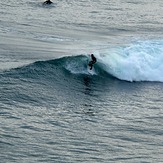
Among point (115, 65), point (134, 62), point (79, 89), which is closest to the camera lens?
point (79, 89)

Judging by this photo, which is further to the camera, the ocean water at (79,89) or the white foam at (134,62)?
the white foam at (134,62)

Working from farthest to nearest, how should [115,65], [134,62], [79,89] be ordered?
[134,62]
[115,65]
[79,89]

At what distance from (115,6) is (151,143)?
35.4 meters

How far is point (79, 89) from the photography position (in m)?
24.7

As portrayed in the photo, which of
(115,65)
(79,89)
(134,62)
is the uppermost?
(134,62)

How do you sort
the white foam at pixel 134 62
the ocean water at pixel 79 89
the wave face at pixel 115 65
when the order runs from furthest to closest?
the white foam at pixel 134 62, the wave face at pixel 115 65, the ocean water at pixel 79 89

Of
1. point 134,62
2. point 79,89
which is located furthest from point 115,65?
point 79,89

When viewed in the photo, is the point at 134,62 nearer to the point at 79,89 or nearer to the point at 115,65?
the point at 115,65

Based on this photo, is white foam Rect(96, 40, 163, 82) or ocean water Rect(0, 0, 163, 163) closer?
ocean water Rect(0, 0, 163, 163)

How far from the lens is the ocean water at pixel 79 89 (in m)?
17.1

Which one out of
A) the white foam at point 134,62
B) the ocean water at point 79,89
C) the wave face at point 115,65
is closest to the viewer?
the ocean water at point 79,89

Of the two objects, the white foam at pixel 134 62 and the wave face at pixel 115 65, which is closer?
the wave face at pixel 115 65

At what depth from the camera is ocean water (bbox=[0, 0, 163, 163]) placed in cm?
1714

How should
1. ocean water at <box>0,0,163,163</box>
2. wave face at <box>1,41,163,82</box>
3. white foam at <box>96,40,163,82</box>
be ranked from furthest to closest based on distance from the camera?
white foam at <box>96,40,163,82</box> < wave face at <box>1,41,163,82</box> < ocean water at <box>0,0,163,163</box>
